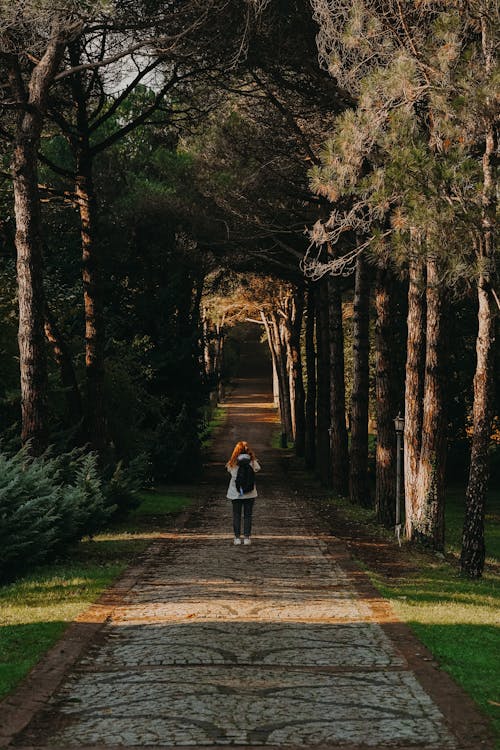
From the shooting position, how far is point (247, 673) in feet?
28.1

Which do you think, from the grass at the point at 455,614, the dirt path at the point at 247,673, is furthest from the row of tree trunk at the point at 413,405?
the dirt path at the point at 247,673

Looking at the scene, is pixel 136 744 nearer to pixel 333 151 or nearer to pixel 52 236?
pixel 333 151

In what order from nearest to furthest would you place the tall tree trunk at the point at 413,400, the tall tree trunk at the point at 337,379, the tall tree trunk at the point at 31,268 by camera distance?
the tall tree trunk at the point at 31,268 < the tall tree trunk at the point at 413,400 < the tall tree trunk at the point at 337,379

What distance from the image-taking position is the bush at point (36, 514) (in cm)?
1353

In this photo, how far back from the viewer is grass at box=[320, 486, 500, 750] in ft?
27.9

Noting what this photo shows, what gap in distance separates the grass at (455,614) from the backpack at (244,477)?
8.99 ft

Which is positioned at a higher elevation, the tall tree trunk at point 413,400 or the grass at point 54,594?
the tall tree trunk at point 413,400

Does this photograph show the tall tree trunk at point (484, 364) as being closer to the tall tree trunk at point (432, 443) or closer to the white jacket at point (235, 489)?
the tall tree trunk at point (432, 443)

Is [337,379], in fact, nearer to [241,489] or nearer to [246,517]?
[246,517]

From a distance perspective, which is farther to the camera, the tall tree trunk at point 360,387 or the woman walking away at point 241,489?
the tall tree trunk at point 360,387

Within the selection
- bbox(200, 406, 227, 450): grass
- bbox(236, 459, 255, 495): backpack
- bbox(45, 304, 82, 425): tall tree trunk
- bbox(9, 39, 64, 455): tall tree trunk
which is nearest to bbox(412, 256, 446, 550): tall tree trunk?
bbox(236, 459, 255, 495): backpack

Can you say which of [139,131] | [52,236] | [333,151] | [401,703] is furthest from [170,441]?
[401,703]

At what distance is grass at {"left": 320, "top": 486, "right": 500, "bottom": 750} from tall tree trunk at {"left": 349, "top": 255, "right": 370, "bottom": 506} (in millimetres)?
6966

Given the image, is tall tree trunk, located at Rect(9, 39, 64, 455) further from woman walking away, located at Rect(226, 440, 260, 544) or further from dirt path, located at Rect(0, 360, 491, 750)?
dirt path, located at Rect(0, 360, 491, 750)
